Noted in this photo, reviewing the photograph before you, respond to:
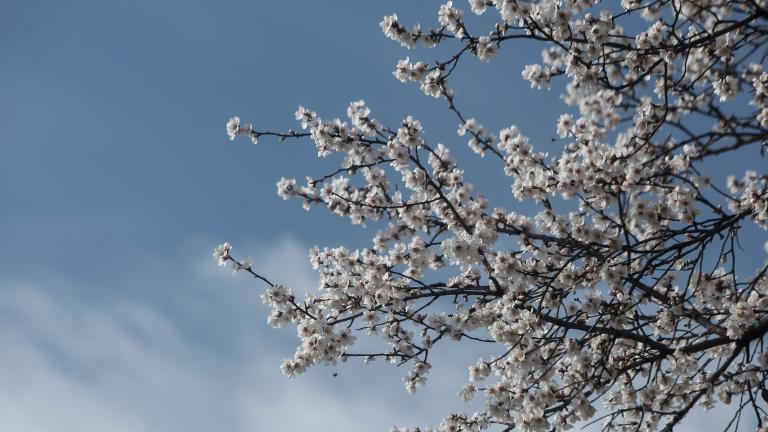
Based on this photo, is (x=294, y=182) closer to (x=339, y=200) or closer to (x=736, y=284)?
(x=339, y=200)

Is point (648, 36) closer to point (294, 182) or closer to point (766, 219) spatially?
point (766, 219)

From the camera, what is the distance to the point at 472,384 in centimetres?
736

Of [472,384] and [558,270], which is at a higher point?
[558,270]

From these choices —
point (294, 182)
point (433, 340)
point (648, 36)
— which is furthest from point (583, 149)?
point (294, 182)

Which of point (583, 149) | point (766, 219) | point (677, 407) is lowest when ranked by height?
point (677, 407)

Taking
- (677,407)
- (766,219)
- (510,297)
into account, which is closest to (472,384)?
(510,297)

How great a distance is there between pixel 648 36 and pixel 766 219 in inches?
81.2

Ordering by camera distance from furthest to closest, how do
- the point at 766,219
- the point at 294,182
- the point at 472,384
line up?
1. the point at 294,182
2. the point at 472,384
3. the point at 766,219

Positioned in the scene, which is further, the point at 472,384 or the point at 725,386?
the point at 472,384

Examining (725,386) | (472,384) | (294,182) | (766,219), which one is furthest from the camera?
(294,182)

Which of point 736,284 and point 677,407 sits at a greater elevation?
point 736,284

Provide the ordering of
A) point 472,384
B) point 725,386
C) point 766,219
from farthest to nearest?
point 472,384 → point 725,386 → point 766,219

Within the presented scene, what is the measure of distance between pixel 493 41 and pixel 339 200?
2856mm

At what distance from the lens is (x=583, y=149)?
22.5 ft
